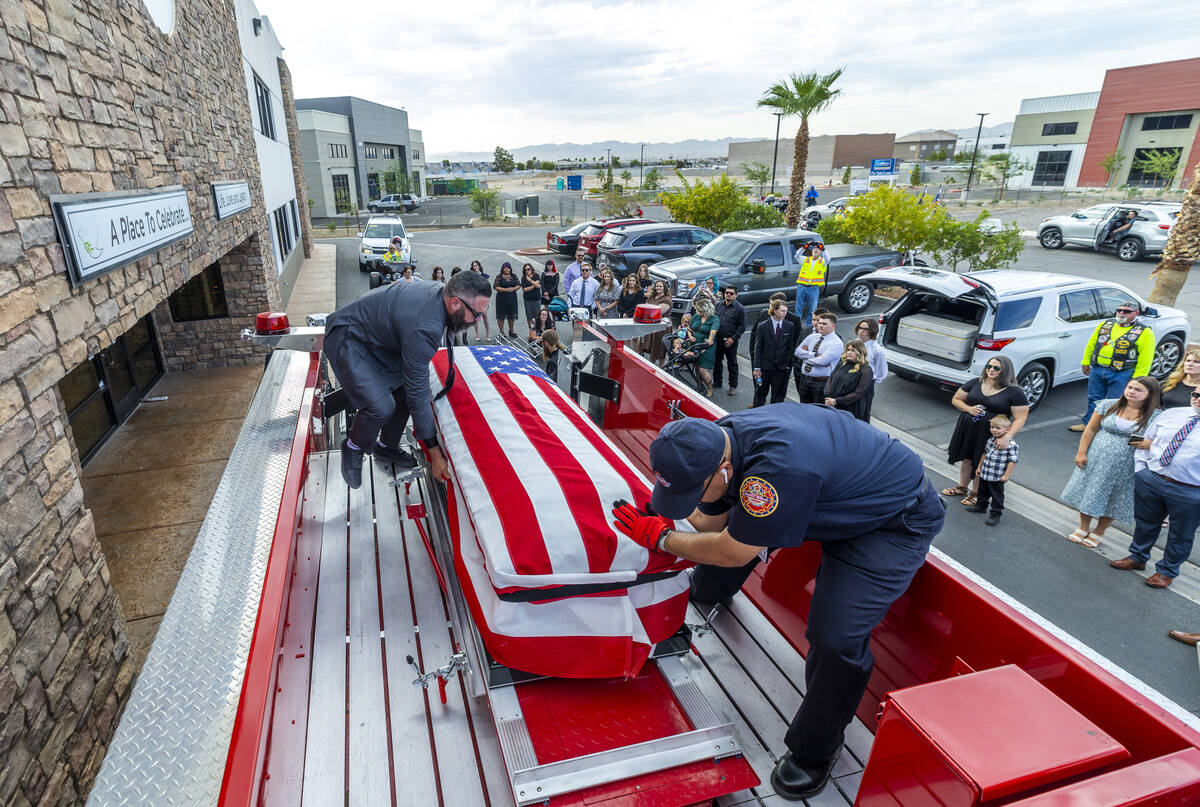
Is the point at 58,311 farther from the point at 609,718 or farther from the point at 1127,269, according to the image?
the point at 1127,269

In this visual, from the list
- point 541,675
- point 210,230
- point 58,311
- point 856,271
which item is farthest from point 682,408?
point 856,271

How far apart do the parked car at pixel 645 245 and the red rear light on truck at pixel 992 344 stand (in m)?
9.28

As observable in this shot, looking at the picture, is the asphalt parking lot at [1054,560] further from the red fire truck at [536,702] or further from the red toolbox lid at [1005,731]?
the red toolbox lid at [1005,731]

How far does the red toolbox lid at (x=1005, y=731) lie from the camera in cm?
168

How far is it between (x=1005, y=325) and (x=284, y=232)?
53.5ft

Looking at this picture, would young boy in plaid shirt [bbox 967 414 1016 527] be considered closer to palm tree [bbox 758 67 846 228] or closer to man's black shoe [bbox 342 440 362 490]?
man's black shoe [bbox 342 440 362 490]

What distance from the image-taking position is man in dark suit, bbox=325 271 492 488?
3521 millimetres

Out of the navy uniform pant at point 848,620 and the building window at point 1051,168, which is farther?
the building window at point 1051,168

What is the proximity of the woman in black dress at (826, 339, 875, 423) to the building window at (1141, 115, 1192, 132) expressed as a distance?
53.2 meters

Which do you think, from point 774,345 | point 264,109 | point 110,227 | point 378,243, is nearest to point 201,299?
point 110,227

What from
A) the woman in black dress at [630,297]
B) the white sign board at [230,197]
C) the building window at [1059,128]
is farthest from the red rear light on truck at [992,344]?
the building window at [1059,128]

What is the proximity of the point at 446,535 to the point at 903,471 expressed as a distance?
233 cm

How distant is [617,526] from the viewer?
256 centimetres

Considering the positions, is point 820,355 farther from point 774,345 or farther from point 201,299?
point 201,299
